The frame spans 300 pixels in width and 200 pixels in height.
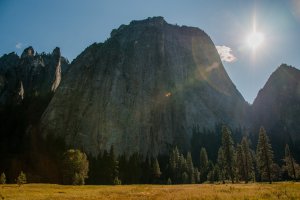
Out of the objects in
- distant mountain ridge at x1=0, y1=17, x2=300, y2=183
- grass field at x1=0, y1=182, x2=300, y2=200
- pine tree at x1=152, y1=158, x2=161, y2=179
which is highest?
distant mountain ridge at x1=0, y1=17, x2=300, y2=183

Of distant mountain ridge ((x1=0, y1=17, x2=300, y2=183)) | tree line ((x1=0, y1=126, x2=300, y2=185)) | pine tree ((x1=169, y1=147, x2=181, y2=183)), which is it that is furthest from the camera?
distant mountain ridge ((x1=0, y1=17, x2=300, y2=183))

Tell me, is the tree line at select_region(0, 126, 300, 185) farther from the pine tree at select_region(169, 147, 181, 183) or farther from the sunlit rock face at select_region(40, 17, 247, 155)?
the sunlit rock face at select_region(40, 17, 247, 155)

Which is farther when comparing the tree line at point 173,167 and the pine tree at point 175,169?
the pine tree at point 175,169

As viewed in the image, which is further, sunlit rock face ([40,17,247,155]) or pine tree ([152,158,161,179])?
sunlit rock face ([40,17,247,155])

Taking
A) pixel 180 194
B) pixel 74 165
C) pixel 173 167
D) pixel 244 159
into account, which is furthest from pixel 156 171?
pixel 180 194

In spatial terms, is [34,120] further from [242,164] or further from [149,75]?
[242,164]

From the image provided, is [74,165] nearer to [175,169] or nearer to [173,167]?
[173,167]

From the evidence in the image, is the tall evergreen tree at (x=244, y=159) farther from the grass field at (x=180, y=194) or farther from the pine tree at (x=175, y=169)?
the grass field at (x=180, y=194)

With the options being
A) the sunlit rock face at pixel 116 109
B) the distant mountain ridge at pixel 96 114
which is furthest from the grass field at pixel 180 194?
the sunlit rock face at pixel 116 109

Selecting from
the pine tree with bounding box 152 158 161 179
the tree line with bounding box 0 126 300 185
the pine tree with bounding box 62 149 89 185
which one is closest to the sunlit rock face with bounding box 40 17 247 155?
the tree line with bounding box 0 126 300 185

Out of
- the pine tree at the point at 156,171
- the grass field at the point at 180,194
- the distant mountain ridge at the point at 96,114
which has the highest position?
the distant mountain ridge at the point at 96,114

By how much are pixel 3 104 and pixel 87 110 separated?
51.9m

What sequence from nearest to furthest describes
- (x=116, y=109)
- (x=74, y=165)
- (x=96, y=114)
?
(x=74, y=165) → (x=96, y=114) → (x=116, y=109)

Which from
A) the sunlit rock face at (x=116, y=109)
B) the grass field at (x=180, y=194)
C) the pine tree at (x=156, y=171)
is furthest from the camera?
the sunlit rock face at (x=116, y=109)
